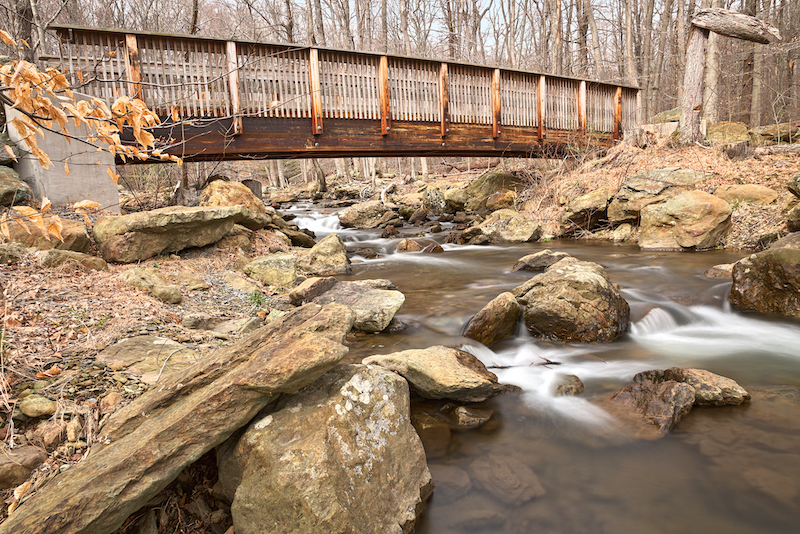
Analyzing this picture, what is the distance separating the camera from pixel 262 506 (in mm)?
2209

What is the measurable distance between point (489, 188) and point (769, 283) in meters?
10.8

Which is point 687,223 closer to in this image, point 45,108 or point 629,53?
point 45,108

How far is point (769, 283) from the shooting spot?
550 centimetres

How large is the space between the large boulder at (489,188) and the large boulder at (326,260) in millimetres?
8089

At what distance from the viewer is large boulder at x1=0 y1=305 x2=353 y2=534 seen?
1.90m

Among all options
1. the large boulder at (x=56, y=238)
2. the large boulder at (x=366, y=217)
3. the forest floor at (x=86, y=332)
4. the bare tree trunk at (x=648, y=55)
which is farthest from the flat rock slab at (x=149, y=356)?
the bare tree trunk at (x=648, y=55)

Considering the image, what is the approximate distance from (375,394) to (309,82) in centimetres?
867

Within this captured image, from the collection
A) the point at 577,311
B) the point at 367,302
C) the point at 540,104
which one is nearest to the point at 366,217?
the point at 540,104

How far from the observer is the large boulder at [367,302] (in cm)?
535

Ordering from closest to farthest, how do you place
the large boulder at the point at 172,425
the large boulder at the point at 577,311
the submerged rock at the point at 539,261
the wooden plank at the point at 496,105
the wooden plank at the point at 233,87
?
the large boulder at the point at 172,425
the large boulder at the point at 577,311
the submerged rock at the point at 539,261
the wooden plank at the point at 233,87
the wooden plank at the point at 496,105

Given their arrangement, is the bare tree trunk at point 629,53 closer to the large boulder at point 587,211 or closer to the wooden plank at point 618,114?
the wooden plank at point 618,114

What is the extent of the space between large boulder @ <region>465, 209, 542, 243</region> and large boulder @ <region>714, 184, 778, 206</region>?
13.6 feet

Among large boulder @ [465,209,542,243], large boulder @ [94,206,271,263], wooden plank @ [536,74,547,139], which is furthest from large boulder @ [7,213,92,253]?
wooden plank @ [536,74,547,139]

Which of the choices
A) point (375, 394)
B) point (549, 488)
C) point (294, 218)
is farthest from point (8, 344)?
point (294, 218)
